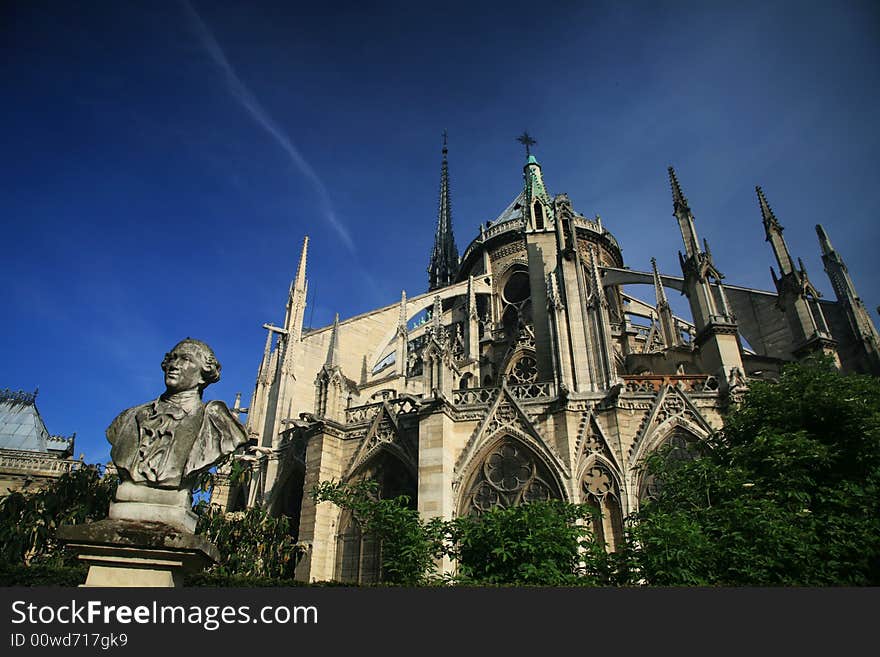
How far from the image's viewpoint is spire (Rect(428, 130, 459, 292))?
205 feet

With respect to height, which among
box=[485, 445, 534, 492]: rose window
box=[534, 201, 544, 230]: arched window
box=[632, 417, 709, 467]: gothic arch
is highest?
box=[534, 201, 544, 230]: arched window

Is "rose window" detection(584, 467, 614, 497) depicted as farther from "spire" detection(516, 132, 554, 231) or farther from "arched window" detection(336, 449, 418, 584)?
"spire" detection(516, 132, 554, 231)

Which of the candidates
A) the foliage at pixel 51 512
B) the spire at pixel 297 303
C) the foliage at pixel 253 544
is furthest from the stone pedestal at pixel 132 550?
the spire at pixel 297 303

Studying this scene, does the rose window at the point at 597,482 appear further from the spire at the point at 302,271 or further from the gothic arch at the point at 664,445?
the spire at the point at 302,271

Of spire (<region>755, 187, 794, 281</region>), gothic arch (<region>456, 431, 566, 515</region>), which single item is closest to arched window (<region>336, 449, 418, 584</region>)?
gothic arch (<region>456, 431, 566, 515</region>)

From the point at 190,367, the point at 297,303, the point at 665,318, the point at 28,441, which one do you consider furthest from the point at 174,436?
the point at 28,441

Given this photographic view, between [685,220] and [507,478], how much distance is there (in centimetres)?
1249

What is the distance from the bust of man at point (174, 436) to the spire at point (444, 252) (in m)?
52.5

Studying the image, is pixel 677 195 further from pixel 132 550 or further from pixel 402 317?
pixel 132 550

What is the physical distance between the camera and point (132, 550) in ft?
15.1

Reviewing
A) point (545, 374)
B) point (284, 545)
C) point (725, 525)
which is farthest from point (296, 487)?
point (725, 525)

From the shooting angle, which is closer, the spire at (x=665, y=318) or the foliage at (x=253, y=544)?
the foliage at (x=253, y=544)

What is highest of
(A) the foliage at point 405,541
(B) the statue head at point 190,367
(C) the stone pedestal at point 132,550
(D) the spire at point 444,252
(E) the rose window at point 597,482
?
(D) the spire at point 444,252

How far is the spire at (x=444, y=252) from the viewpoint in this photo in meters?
62.6
